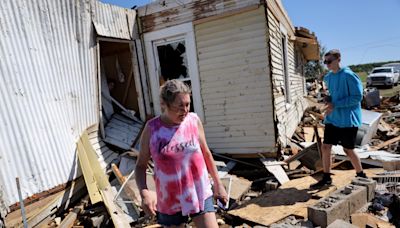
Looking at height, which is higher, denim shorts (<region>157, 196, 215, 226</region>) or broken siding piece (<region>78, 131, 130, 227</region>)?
denim shorts (<region>157, 196, 215, 226</region>)

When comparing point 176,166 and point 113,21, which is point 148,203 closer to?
point 176,166

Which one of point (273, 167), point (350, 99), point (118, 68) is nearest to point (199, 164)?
point (350, 99)

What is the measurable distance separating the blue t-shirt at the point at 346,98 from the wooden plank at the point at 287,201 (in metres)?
1.12

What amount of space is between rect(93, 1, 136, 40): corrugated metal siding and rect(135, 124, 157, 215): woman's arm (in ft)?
14.6

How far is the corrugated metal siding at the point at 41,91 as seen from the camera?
3988mm

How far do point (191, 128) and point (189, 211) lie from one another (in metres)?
0.63

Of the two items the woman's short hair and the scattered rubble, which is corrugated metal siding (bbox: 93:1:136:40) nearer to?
the scattered rubble

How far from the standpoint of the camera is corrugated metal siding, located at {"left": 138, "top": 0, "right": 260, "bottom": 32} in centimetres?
586

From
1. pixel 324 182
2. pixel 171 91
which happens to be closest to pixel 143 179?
pixel 171 91

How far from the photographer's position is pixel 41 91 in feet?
→ 14.8

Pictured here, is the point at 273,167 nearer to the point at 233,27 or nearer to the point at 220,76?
the point at 220,76

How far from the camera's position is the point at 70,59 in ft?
17.1

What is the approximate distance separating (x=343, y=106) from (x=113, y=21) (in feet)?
16.5

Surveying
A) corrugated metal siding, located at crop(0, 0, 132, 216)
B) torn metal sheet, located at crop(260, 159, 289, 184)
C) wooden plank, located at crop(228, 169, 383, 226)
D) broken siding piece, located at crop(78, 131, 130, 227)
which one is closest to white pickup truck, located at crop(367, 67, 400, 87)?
wooden plank, located at crop(228, 169, 383, 226)
